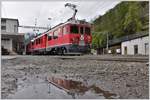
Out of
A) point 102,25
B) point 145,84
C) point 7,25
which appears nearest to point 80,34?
point 145,84

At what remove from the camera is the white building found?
125ft

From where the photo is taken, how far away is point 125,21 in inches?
2013

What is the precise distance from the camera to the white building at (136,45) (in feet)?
125

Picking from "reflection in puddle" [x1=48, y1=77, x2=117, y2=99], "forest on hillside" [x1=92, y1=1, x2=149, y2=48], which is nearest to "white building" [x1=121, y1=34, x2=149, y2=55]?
"forest on hillside" [x1=92, y1=1, x2=149, y2=48]

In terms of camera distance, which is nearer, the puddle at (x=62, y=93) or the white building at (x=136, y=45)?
the puddle at (x=62, y=93)

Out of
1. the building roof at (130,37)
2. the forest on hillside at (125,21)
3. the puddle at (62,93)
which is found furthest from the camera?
the forest on hillside at (125,21)

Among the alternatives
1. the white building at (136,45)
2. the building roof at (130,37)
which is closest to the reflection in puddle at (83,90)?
the white building at (136,45)

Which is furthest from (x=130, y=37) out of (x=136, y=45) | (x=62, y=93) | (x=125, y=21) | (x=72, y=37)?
(x=62, y=93)

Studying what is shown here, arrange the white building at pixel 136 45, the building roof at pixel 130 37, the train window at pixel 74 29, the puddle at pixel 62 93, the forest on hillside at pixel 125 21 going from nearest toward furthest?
the puddle at pixel 62 93
the train window at pixel 74 29
the white building at pixel 136 45
the building roof at pixel 130 37
the forest on hillside at pixel 125 21

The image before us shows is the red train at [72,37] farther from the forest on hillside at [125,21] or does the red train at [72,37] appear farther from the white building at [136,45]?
the forest on hillside at [125,21]

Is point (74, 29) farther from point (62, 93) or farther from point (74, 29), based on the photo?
point (62, 93)

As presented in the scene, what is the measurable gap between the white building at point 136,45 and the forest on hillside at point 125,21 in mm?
5908

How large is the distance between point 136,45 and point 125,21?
10803 mm

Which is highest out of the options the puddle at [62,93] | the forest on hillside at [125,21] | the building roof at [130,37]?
the forest on hillside at [125,21]
